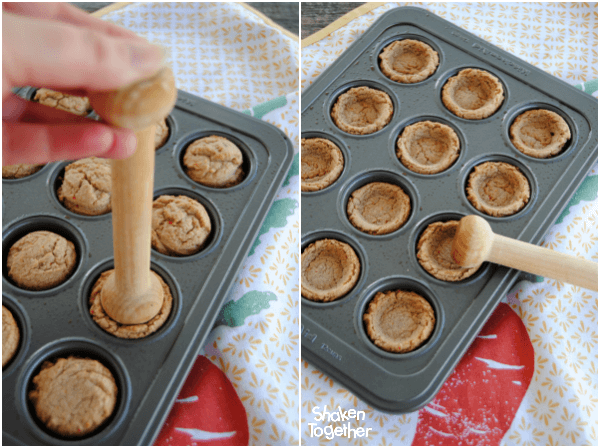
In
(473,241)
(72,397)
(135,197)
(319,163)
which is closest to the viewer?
(135,197)

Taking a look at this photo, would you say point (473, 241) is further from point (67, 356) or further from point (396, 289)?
point (67, 356)

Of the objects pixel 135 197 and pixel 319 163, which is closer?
pixel 135 197

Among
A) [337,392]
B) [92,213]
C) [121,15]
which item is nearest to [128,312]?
[92,213]

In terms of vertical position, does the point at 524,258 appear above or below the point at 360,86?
below

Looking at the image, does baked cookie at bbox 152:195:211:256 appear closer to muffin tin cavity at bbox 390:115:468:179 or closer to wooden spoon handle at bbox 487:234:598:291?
muffin tin cavity at bbox 390:115:468:179

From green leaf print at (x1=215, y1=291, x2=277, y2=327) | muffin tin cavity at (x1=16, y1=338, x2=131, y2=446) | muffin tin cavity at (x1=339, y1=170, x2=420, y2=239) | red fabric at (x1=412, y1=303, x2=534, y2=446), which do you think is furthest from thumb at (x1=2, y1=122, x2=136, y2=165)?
red fabric at (x1=412, y1=303, x2=534, y2=446)

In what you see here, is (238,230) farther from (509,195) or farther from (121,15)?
(121,15)

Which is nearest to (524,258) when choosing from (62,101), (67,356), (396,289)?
(396,289)
